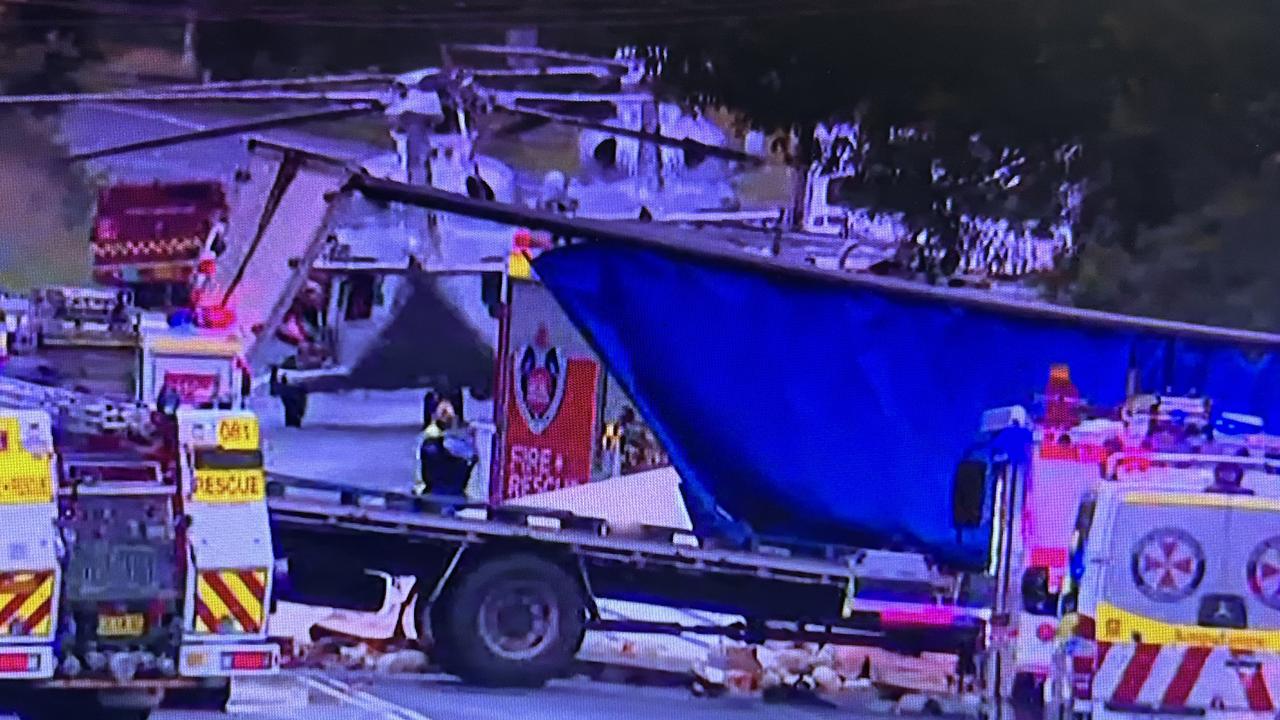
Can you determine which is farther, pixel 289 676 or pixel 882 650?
pixel 882 650

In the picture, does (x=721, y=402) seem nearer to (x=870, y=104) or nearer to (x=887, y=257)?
(x=887, y=257)

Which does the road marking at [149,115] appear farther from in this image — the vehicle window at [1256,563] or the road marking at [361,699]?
the vehicle window at [1256,563]

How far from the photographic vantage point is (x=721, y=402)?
140 inches

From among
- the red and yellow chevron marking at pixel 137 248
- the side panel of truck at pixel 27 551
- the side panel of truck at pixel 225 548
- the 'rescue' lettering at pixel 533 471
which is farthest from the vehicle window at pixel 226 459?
the 'rescue' lettering at pixel 533 471

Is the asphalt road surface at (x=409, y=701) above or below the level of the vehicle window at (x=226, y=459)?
below

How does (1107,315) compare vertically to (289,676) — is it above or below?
above

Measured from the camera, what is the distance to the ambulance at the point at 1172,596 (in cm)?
359

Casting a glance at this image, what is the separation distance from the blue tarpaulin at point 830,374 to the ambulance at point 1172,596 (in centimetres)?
21

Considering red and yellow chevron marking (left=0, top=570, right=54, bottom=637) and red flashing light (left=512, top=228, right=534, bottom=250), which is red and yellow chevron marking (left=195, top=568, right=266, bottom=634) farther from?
red flashing light (left=512, top=228, right=534, bottom=250)

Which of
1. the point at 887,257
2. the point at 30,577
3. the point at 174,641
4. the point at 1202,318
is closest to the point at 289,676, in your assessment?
the point at 174,641

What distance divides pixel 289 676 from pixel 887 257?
5.06 feet

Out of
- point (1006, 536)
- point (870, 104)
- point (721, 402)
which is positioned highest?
point (870, 104)

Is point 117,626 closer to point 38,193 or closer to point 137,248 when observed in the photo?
point 137,248

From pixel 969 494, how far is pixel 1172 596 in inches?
19.1
